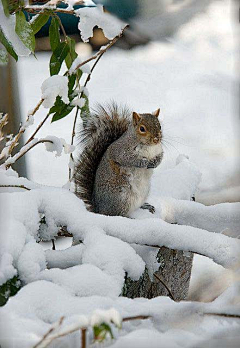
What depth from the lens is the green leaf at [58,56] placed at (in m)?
1.03

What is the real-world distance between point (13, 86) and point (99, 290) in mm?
1757

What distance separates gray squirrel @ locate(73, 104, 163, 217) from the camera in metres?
1.17

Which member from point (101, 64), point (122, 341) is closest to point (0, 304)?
point (122, 341)

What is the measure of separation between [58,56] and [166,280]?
1.42 ft

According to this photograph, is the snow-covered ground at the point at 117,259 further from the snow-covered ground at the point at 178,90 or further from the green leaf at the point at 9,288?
the snow-covered ground at the point at 178,90

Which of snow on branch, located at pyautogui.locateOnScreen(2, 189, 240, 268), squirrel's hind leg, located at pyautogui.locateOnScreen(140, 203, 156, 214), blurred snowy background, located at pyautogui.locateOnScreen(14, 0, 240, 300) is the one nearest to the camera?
snow on branch, located at pyautogui.locateOnScreen(2, 189, 240, 268)

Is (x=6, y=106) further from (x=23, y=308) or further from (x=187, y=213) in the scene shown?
(x=23, y=308)

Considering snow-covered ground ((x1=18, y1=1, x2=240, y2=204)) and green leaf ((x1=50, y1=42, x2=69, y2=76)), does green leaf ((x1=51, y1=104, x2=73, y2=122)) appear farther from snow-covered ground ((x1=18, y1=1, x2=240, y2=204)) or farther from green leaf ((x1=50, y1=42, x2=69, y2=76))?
snow-covered ground ((x1=18, y1=1, x2=240, y2=204))

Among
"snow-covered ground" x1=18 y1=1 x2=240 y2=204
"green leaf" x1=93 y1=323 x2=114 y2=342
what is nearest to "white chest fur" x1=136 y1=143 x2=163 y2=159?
"green leaf" x1=93 y1=323 x2=114 y2=342

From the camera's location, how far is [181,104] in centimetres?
350

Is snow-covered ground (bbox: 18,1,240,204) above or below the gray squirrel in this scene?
below

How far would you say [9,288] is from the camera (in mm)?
617

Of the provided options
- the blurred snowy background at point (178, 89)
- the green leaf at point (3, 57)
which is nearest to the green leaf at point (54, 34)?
the green leaf at point (3, 57)

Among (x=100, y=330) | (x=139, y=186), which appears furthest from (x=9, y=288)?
(x=139, y=186)
